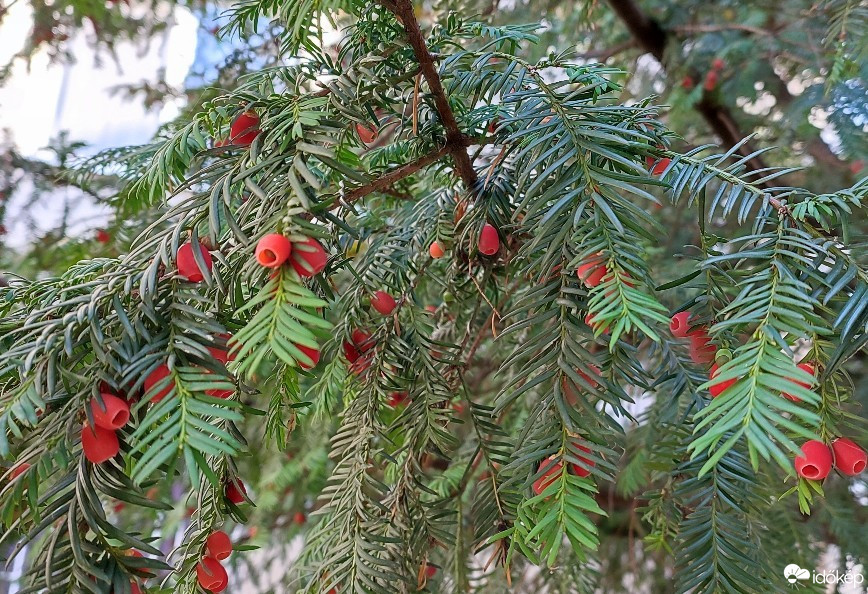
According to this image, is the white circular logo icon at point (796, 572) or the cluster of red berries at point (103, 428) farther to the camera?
the white circular logo icon at point (796, 572)

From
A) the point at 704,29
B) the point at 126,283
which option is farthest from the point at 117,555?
the point at 704,29

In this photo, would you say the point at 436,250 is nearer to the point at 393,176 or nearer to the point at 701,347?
the point at 393,176

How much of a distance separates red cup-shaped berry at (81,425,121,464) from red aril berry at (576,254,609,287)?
0.78ft

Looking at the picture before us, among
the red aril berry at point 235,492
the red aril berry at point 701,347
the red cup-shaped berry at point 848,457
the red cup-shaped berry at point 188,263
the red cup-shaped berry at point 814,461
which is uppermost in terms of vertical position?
the red cup-shaped berry at point 188,263

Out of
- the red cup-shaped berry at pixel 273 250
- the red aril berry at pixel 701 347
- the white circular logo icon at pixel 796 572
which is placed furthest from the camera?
the white circular logo icon at pixel 796 572

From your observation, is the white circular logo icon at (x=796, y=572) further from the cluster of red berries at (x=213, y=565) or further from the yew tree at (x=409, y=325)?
the cluster of red berries at (x=213, y=565)

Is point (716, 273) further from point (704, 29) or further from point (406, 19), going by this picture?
point (704, 29)

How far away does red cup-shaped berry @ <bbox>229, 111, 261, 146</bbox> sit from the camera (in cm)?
36

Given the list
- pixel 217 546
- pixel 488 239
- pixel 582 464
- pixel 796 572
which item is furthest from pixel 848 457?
pixel 796 572

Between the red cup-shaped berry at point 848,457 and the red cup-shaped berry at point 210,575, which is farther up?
the red cup-shaped berry at point 210,575

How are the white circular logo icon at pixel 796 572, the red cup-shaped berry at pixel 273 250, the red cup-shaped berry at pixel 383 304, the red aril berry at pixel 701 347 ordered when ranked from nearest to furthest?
the red cup-shaped berry at pixel 273 250
the red aril berry at pixel 701 347
the red cup-shaped berry at pixel 383 304
the white circular logo icon at pixel 796 572

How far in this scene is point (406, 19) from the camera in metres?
0.37

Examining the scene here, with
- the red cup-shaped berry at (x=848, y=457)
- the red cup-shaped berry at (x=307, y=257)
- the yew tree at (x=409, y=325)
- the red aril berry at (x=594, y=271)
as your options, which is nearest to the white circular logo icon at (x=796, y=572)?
the yew tree at (x=409, y=325)

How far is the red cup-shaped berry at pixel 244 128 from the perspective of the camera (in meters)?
0.36
